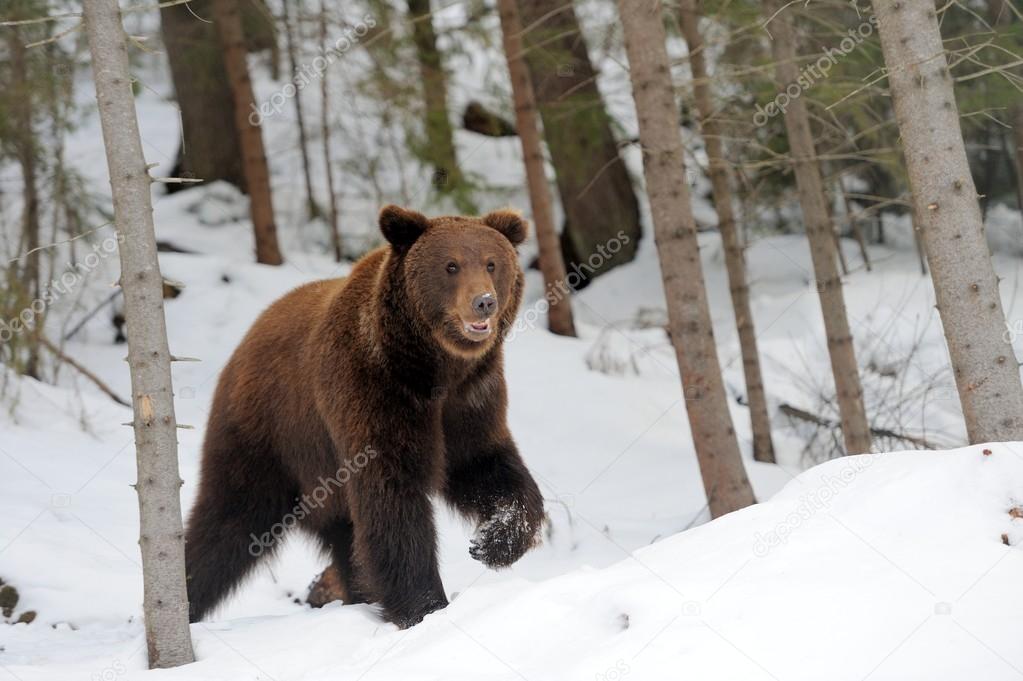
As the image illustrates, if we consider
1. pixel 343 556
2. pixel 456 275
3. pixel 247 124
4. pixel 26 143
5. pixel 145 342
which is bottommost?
pixel 343 556

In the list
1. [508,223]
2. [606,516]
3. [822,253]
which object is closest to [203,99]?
[606,516]

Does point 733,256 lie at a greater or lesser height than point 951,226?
lesser

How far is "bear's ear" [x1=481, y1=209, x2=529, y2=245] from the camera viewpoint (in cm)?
577

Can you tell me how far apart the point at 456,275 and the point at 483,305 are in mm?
330

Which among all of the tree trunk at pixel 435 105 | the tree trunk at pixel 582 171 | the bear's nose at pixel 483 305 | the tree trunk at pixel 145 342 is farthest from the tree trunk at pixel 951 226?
the tree trunk at pixel 435 105

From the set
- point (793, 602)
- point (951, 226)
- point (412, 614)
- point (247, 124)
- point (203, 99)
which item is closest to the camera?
point (793, 602)

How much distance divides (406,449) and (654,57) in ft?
9.85

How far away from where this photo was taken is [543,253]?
11711 mm

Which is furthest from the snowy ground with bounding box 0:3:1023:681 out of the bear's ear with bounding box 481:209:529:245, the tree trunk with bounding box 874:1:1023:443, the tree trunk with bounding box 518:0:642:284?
the bear's ear with bounding box 481:209:529:245

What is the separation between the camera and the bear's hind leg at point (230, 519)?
6.15 m

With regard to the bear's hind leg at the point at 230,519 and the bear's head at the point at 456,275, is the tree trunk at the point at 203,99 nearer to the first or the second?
the bear's hind leg at the point at 230,519

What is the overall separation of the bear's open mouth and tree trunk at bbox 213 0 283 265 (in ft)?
25.3

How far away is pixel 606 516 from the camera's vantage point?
30.0ft

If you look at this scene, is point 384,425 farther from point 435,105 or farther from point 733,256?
point 435,105
